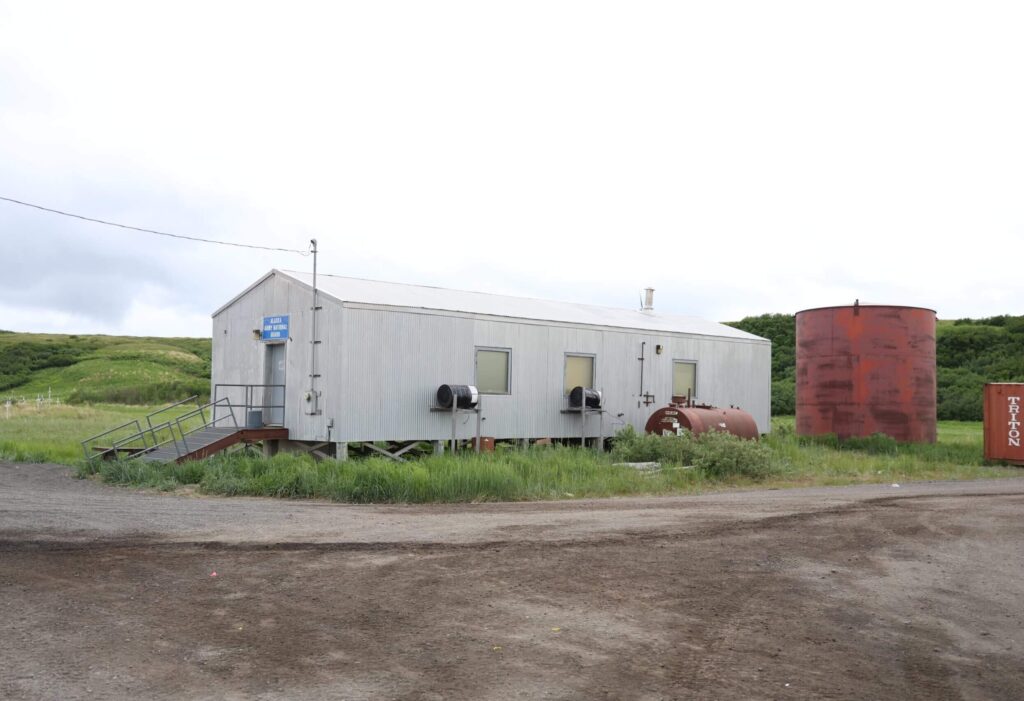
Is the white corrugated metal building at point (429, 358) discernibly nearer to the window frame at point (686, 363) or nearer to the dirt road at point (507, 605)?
the window frame at point (686, 363)

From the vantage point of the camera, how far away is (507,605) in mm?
7203

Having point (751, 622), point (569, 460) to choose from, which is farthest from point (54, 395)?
point (751, 622)

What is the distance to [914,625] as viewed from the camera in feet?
22.4

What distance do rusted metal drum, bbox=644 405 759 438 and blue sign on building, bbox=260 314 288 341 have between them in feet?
27.3

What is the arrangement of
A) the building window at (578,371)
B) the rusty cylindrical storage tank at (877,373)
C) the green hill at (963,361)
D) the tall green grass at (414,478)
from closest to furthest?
the tall green grass at (414,478)
the building window at (578,371)
the rusty cylindrical storage tank at (877,373)
the green hill at (963,361)

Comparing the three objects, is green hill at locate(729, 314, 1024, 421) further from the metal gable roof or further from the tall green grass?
the tall green grass

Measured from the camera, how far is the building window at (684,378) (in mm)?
24500

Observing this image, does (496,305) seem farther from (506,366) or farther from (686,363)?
(686,363)

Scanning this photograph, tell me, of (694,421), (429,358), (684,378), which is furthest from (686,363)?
(429,358)

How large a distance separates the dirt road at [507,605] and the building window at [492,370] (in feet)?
26.6

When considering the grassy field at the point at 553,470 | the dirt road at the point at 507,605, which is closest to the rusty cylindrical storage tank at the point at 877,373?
the grassy field at the point at 553,470

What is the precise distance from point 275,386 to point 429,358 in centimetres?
321

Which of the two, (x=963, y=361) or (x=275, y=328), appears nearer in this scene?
(x=275, y=328)

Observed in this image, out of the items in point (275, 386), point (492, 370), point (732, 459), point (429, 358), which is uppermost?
point (429, 358)
